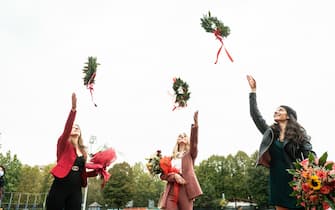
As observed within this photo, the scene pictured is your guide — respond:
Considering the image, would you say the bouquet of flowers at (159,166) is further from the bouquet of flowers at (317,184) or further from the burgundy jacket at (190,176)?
the bouquet of flowers at (317,184)

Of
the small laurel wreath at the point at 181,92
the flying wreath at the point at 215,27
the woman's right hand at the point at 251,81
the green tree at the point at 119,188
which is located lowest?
the green tree at the point at 119,188

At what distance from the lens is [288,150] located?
4348mm

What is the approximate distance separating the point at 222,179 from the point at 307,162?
52.2m

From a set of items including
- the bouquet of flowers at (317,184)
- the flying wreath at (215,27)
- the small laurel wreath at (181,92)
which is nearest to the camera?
the bouquet of flowers at (317,184)

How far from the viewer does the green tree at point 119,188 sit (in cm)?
4759

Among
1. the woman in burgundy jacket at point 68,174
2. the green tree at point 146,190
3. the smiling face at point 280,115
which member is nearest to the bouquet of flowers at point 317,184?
the smiling face at point 280,115

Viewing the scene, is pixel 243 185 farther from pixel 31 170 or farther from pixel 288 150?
pixel 288 150

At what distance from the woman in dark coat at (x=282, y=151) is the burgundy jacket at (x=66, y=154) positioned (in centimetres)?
303

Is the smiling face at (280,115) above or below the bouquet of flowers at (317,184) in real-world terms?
above

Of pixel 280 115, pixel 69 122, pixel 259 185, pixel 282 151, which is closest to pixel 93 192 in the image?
pixel 259 185

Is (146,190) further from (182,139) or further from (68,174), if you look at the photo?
(68,174)

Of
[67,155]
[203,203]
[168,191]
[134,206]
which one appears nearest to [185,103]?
[168,191]

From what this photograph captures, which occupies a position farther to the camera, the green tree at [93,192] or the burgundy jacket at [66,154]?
the green tree at [93,192]

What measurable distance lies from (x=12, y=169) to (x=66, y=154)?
53.3 m
